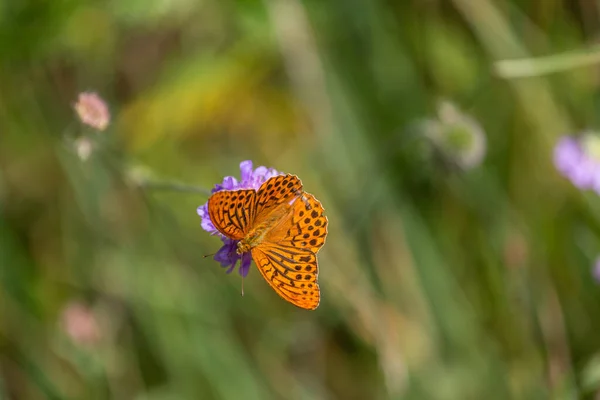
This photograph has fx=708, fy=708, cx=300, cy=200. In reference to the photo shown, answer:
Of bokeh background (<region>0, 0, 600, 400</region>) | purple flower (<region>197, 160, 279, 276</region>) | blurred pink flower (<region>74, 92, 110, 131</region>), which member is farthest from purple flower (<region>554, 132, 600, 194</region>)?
blurred pink flower (<region>74, 92, 110, 131</region>)

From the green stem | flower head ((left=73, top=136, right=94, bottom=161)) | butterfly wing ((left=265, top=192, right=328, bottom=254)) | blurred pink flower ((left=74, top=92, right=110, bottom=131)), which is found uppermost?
the green stem

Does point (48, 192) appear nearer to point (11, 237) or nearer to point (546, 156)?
point (11, 237)

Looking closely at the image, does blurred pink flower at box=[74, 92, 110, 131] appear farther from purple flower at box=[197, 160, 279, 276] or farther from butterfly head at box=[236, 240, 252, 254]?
butterfly head at box=[236, 240, 252, 254]

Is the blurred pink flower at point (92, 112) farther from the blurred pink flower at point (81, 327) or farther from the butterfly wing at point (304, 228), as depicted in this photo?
the blurred pink flower at point (81, 327)

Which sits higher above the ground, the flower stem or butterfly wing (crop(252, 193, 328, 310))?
the flower stem

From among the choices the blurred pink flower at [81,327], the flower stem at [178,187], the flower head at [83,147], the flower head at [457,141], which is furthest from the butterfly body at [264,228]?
the blurred pink flower at [81,327]

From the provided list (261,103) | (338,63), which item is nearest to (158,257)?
(261,103)
